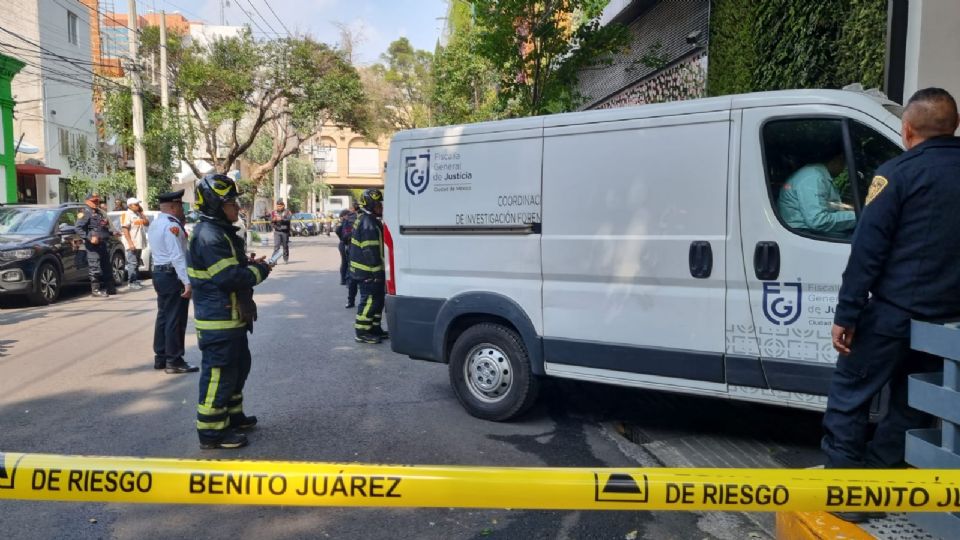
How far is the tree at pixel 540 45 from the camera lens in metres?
10.0

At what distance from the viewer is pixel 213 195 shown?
4645 millimetres

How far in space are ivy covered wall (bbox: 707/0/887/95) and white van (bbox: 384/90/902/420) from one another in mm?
3514

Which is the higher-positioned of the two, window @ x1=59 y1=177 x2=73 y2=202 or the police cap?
window @ x1=59 y1=177 x2=73 y2=202

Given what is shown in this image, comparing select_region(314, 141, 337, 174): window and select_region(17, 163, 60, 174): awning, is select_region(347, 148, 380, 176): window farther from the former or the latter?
select_region(17, 163, 60, 174): awning

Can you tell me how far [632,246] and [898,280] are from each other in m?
1.84

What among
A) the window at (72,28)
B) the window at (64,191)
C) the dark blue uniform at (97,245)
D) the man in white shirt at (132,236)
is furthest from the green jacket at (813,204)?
the window at (72,28)

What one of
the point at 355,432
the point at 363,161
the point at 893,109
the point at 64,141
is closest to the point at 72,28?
the point at 64,141

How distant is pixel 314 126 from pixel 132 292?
18.1m

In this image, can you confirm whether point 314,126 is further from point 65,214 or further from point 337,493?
point 337,493

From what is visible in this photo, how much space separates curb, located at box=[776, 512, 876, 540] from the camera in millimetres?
2510

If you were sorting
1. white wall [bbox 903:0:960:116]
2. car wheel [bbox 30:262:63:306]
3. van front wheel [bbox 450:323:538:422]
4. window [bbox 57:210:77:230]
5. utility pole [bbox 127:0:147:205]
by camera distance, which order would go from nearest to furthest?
van front wheel [bbox 450:323:538:422] → white wall [bbox 903:0:960:116] → car wheel [bbox 30:262:63:306] → window [bbox 57:210:77:230] → utility pole [bbox 127:0:147:205]

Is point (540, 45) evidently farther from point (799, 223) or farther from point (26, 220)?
point (26, 220)

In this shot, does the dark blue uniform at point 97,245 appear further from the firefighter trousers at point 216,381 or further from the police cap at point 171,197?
the firefighter trousers at point 216,381

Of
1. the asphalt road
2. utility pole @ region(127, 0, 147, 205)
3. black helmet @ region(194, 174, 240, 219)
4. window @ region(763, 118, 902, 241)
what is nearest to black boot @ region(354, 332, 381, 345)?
the asphalt road
